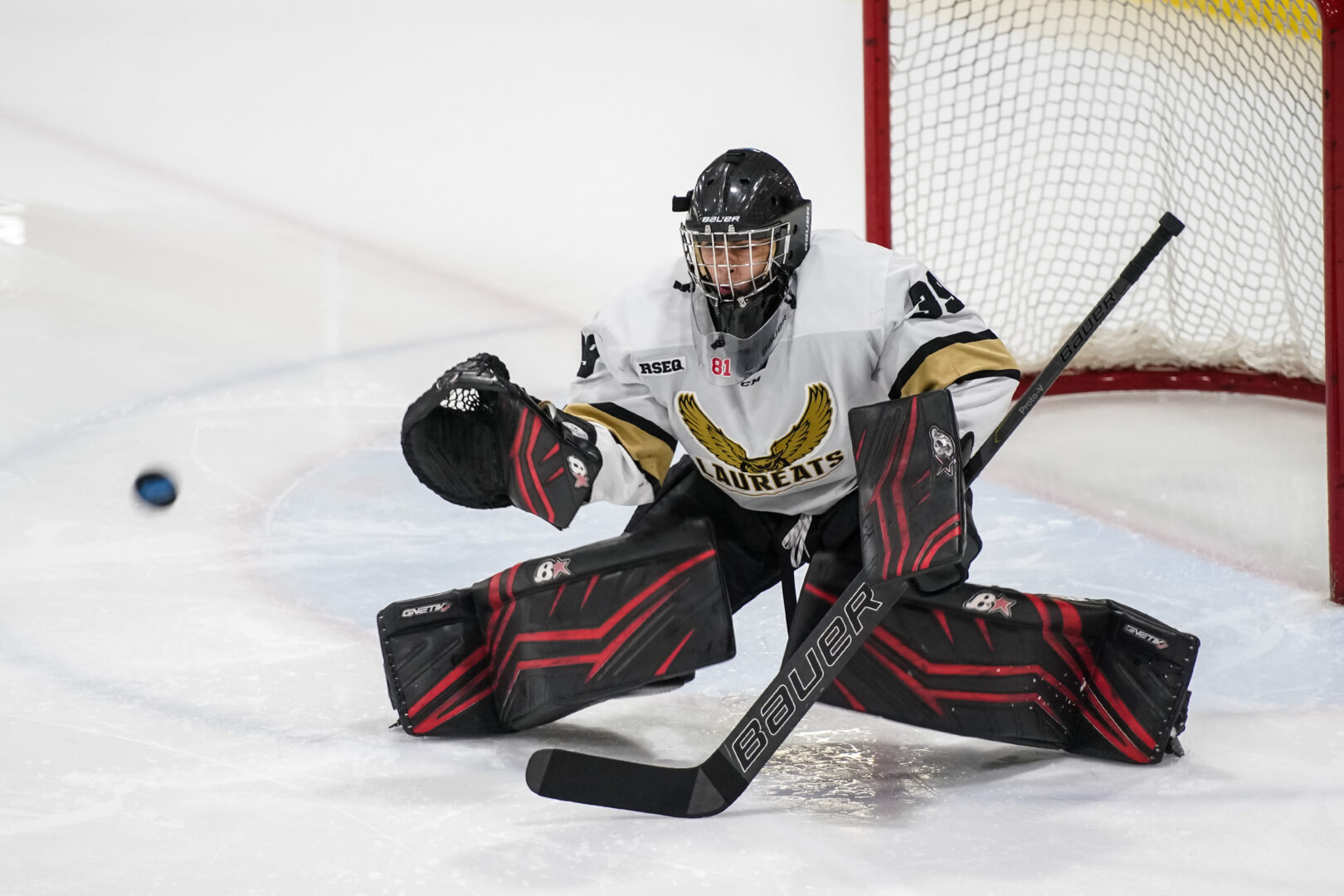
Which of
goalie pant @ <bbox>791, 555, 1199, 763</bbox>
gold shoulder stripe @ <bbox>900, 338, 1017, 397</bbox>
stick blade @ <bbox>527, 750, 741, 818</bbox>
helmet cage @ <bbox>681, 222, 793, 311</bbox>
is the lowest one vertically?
stick blade @ <bbox>527, 750, 741, 818</bbox>

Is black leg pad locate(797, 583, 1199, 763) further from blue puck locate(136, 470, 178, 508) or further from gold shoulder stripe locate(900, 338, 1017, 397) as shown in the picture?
blue puck locate(136, 470, 178, 508)

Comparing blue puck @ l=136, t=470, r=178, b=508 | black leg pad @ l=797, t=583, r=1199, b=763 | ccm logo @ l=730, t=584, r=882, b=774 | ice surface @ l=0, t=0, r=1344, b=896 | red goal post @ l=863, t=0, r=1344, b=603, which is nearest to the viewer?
ice surface @ l=0, t=0, r=1344, b=896

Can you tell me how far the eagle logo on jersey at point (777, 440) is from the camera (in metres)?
2.13

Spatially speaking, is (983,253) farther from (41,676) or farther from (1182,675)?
(41,676)

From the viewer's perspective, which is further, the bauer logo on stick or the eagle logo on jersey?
the eagle logo on jersey

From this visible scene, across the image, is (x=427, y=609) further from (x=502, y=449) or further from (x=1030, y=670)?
(x=1030, y=670)

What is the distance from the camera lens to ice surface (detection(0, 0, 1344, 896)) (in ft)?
5.84

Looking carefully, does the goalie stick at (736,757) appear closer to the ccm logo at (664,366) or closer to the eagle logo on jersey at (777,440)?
the eagle logo on jersey at (777,440)

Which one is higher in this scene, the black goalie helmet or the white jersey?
the black goalie helmet

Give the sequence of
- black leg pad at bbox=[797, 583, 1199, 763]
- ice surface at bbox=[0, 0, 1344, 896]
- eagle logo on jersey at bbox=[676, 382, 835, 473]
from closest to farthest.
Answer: ice surface at bbox=[0, 0, 1344, 896] → black leg pad at bbox=[797, 583, 1199, 763] → eagle logo on jersey at bbox=[676, 382, 835, 473]

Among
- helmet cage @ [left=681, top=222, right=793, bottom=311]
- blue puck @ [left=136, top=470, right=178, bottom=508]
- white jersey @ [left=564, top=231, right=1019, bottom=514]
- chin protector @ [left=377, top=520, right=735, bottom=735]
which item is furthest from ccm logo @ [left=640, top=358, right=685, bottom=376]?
blue puck @ [left=136, top=470, right=178, bottom=508]

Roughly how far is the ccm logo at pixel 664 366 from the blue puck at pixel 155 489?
1.49 metres

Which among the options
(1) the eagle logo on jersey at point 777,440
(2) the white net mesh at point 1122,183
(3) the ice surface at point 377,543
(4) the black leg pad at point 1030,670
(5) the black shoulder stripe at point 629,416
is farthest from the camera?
(2) the white net mesh at point 1122,183

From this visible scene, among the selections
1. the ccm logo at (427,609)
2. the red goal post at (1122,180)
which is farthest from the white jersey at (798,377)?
the red goal post at (1122,180)
